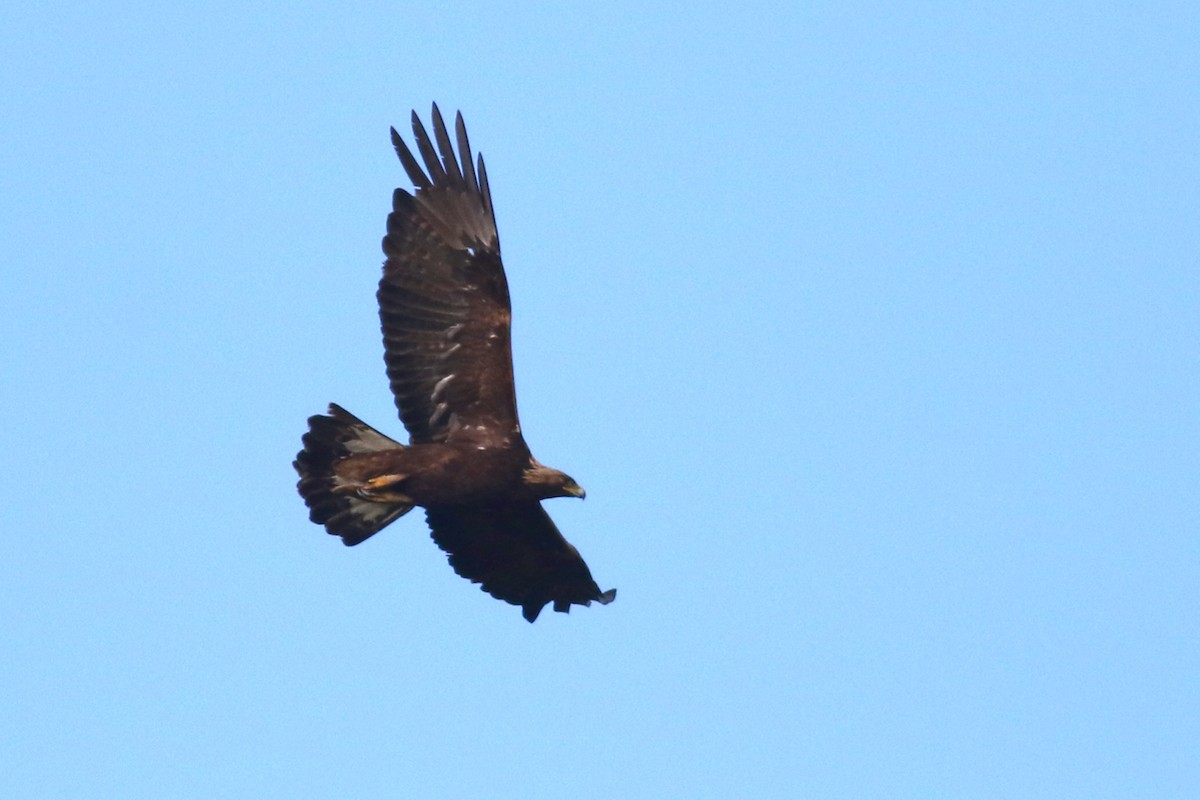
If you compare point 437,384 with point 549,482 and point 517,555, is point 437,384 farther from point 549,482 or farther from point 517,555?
point 517,555

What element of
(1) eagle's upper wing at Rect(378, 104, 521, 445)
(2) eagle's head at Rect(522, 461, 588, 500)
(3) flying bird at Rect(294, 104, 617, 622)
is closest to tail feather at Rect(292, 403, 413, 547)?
Result: (3) flying bird at Rect(294, 104, 617, 622)

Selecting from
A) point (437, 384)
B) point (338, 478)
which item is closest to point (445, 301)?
point (437, 384)

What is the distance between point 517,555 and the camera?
18.3 m

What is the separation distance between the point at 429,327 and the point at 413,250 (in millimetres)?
602

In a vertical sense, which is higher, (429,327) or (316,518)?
(429,327)

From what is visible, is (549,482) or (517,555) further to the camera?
(517,555)

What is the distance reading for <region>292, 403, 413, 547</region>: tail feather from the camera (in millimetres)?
17203

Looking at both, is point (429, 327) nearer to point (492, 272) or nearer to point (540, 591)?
point (492, 272)

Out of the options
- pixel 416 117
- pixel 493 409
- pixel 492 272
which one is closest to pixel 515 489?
pixel 493 409

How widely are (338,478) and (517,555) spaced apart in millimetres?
1805

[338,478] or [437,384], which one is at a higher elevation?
[437,384]

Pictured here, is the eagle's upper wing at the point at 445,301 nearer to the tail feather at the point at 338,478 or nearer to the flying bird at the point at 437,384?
the flying bird at the point at 437,384

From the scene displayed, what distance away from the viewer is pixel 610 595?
1847cm

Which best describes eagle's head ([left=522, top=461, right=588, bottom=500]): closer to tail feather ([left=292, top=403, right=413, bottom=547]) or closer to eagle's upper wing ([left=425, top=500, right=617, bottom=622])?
eagle's upper wing ([left=425, top=500, right=617, bottom=622])
